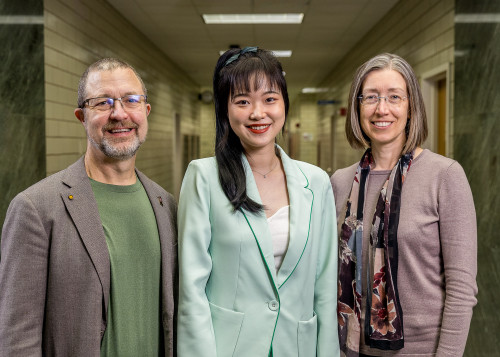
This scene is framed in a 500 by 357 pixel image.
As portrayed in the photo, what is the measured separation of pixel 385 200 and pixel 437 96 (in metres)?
3.64

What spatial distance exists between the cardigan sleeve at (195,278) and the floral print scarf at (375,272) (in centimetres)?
54

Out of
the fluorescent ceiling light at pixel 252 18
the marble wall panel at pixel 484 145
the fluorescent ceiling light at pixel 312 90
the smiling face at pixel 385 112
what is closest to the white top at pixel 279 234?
the smiling face at pixel 385 112

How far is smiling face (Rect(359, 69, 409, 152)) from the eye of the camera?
1.70 m

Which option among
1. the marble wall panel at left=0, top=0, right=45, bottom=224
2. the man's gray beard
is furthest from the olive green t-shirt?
the marble wall panel at left=0, top=0, right=45, bottom=224

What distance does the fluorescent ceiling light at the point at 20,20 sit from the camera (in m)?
3.34

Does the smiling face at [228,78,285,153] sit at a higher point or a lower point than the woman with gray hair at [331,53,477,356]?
higher

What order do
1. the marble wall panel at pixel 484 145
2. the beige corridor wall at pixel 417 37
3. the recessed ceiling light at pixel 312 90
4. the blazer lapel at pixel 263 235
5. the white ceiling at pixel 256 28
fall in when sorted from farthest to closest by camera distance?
the recessed ceiling light at pixel 312 90 → the white ceiling at pixel 256 28 → the beige corridor wall at pixel 417 37 → the marble wall panel at pixel 484 145 → the blazer lapel at pixel 263 235

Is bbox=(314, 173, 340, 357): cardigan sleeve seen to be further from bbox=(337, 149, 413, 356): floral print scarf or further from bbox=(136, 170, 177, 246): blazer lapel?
bbox=(136, 170, 177, 246): blazer lapel

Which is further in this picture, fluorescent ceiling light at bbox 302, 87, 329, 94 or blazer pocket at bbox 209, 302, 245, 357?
fluorescent ceiling light at bbox 302, 87, 329, 94

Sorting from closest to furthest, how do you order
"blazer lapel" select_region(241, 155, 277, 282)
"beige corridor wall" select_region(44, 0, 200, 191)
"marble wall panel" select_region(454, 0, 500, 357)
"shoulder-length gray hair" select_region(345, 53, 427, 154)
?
"blazer lapel" select_region(241, 155, 277, 282), "shoulder-length gray hair" select_region(345, 53, 427, 154), "marble wall panel" select_region(454, 0, 500, 357), "beige corridor wall" select_region(44, 0, 200, 191)

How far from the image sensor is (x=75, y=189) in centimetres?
150

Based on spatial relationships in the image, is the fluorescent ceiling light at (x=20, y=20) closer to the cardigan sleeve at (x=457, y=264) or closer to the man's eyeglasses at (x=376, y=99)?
the man's eyeglasses at (x=376, y=99)

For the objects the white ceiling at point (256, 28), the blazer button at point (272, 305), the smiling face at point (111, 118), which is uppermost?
the white ceiling at point (256, 28)

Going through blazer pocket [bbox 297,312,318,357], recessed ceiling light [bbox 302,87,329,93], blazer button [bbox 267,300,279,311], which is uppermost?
recessed ceiling light [bbox 302,87,329,93]
